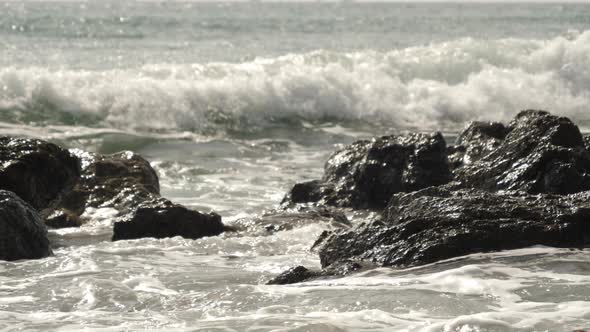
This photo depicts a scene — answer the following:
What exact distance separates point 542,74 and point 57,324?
19.4 metres

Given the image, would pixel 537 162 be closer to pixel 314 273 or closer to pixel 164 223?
pixel 314 273

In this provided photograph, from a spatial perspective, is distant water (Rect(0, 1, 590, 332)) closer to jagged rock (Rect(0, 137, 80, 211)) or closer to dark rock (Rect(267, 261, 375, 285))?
dark rock (Rect(267, 261, 375, 285))

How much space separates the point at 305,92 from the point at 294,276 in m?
13.7

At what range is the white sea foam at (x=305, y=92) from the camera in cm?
1838

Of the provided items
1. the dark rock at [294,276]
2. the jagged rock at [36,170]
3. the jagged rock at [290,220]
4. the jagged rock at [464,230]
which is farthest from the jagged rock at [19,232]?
the jagged rock at [464,230]

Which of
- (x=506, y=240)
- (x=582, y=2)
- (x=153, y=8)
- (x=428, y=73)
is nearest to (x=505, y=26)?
(x=153, y=8)

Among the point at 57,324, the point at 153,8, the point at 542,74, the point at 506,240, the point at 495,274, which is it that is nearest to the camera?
the point at 57,324

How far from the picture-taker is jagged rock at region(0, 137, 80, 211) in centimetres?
912

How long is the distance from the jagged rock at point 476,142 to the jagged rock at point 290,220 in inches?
67.4

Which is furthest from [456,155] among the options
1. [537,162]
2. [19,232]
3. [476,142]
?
[19,232]

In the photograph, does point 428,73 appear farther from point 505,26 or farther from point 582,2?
point 582,2

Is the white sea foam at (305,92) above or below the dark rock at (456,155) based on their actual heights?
above

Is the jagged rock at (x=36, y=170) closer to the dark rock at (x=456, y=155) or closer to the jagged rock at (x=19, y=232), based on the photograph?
the jagged rock at (x=19, y=232)

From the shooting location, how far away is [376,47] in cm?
3067
